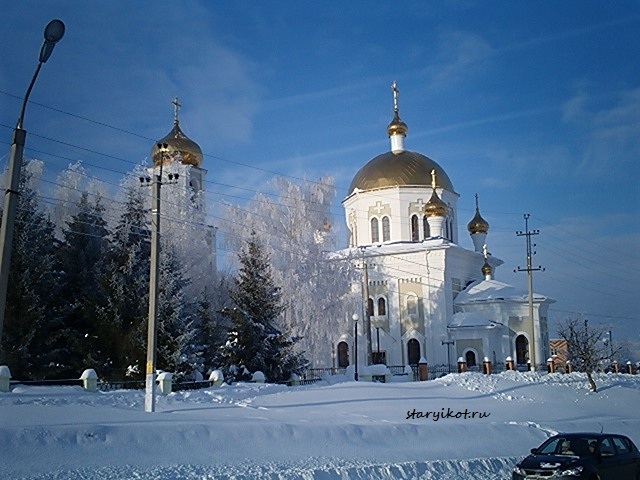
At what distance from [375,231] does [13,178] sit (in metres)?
40.9

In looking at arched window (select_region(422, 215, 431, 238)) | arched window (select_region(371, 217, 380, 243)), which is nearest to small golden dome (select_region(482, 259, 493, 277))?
arched window (select_region(422, 215, 431, 238))

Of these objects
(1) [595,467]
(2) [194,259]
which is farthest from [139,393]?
(2) [194,259]

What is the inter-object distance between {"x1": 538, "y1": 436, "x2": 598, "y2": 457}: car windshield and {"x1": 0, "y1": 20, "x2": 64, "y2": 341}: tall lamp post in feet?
29.1

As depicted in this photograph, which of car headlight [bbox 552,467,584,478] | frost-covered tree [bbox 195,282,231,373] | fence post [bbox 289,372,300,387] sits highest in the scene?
frost-covered tree [bbox 195,282,231,373]

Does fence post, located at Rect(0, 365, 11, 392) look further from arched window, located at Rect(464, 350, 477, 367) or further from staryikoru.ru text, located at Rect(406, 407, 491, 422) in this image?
arched window, located at Rect(464, 350, 477, 367)

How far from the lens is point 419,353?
148 ft

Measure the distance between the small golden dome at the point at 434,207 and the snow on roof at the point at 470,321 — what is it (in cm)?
672

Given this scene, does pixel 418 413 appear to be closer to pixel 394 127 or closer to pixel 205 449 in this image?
pixel 205 449

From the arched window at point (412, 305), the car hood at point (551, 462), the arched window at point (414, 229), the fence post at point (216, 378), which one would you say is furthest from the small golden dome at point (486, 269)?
the car hood at point (551, 462)

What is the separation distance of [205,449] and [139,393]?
10158mm

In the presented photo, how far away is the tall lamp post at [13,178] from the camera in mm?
8586

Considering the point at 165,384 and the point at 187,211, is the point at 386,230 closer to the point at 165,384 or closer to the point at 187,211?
the point at 187,211

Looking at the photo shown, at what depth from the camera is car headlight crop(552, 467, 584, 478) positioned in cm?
1094

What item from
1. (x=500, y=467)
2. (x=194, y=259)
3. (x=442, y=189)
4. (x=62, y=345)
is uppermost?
(x=442, y=189)
